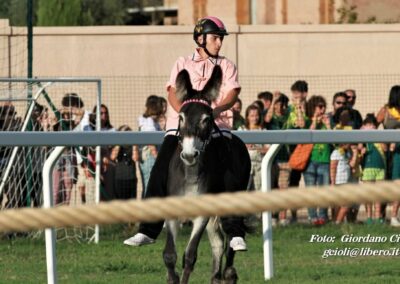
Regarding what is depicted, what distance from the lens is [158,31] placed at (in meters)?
23.2

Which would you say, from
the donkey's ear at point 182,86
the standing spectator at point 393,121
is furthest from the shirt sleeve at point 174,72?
the standing spectator at point 393,121

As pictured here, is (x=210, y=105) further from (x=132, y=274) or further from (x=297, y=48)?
(x=297, y=48)

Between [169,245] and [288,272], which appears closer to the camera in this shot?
[169,245]

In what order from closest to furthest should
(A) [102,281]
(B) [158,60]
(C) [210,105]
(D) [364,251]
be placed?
1. (C) [210,105]
2. (A) [102,281]
3. (D) [364,251]
4. (B) [158,60]

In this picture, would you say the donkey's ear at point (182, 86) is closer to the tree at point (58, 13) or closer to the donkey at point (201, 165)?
the donkey at point (201, 165)

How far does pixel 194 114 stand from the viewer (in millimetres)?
9125

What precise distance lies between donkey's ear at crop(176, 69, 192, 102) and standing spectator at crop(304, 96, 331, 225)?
7.21 m

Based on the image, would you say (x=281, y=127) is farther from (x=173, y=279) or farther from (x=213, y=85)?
(x=213, y=85)

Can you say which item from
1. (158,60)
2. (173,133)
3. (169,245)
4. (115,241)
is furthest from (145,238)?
(158,60)

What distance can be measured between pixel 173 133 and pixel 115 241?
6.11 m

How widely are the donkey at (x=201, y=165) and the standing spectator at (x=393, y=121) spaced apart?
6.64m

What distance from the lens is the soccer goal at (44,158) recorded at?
16062mm

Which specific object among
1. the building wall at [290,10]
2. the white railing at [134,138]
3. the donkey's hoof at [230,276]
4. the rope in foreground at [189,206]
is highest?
the building wall at [290,10]

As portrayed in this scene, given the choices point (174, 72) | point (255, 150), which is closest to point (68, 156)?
point (255, 150)
